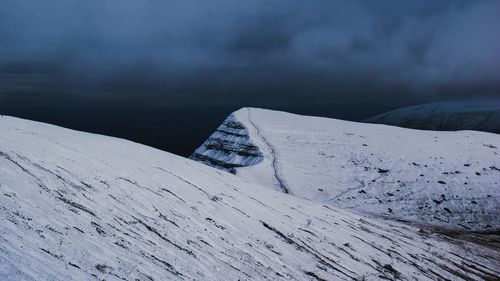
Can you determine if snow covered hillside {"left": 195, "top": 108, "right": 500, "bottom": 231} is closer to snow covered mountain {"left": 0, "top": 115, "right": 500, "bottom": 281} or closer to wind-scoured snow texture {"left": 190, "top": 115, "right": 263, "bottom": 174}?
wind-scoured snow texture {"left": 190, "top": 115, "right": 263, "bottom": 174}

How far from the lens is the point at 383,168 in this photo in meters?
62.5

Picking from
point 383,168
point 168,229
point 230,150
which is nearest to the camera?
point 168,229

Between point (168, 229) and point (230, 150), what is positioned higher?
point (168, 229)

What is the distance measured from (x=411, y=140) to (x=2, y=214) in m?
72.6

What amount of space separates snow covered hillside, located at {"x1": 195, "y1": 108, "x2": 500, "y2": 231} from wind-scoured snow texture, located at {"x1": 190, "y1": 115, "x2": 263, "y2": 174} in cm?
34

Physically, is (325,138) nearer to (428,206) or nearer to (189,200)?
(428,206)

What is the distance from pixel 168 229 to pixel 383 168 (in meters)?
45.5

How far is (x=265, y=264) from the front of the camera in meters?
23.8

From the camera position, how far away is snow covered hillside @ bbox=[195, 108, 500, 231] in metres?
50.8

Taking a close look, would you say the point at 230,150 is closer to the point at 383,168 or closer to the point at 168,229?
the point at 383,168

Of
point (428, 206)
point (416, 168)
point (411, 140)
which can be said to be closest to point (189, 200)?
point (428, 206)

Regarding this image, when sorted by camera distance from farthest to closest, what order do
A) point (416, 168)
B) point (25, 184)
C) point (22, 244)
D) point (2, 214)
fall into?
point (416, 168), point (25, 184), point (2, 214), point (22, 244)

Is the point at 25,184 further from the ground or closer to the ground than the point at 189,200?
further from the ground

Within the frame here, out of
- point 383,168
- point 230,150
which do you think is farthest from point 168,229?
point 230,150
